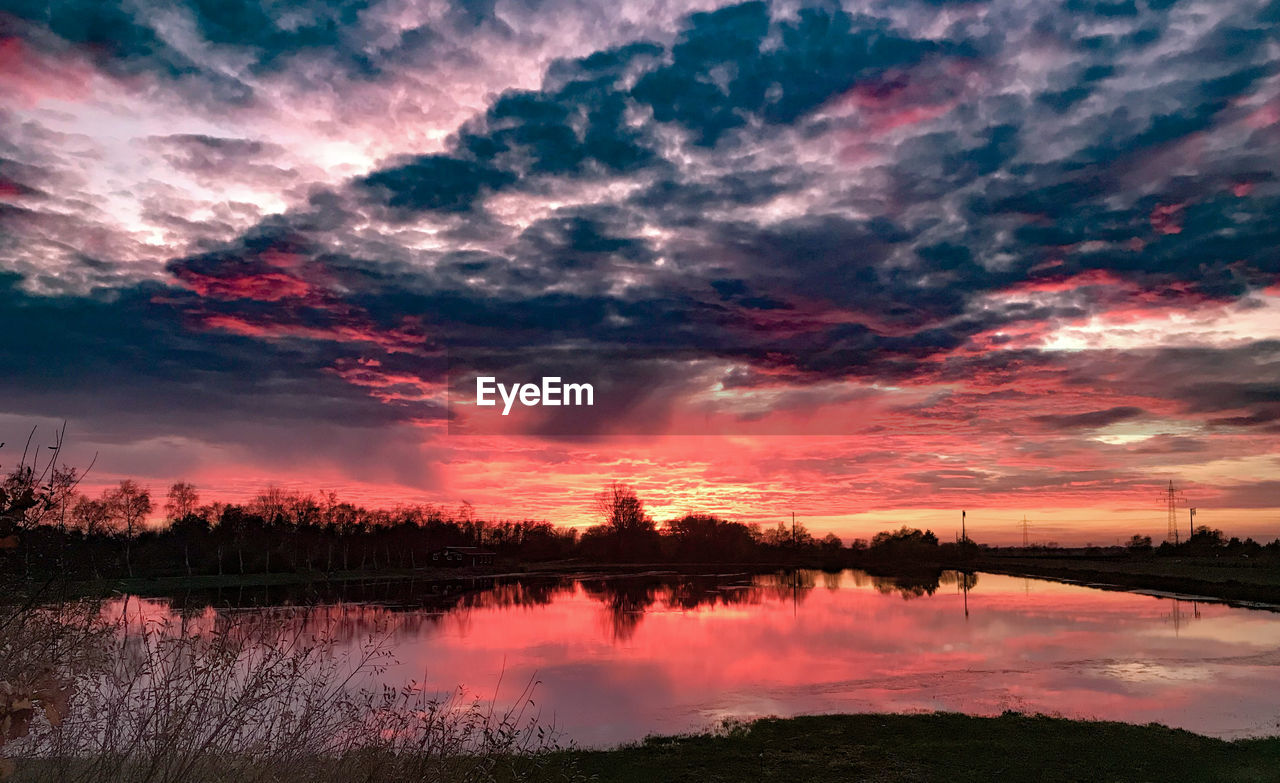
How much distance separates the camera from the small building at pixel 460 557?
125938 mm

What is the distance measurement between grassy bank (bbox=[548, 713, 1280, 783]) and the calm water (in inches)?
103

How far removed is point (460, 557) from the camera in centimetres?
12788

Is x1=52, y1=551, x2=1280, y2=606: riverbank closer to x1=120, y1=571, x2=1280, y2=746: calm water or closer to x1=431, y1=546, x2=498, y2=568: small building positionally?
x1=431, y1=546, x2=498, y2=568: small building

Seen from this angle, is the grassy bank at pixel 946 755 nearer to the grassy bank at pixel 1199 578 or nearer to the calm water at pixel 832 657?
the calm water at pixel 832 657

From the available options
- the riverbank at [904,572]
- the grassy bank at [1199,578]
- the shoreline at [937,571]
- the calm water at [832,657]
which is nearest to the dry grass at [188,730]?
the calm water at [832,657]

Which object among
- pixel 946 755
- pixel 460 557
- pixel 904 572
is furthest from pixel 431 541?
pixel 946 755

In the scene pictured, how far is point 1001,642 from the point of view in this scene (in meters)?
34.3

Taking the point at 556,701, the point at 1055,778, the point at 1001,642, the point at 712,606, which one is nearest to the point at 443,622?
the point at 712,606

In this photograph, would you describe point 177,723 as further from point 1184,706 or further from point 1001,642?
point 1001,642

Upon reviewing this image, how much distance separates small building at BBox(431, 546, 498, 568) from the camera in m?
126

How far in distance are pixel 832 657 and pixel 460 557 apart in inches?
4157

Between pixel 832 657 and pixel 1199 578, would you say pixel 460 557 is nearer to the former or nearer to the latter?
pixel 1199 578

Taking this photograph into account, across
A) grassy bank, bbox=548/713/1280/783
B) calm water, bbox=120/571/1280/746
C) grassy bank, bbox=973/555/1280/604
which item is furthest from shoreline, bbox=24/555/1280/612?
grassy bank, bbox=548/713/1280/783

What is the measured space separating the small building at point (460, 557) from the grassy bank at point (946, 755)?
4421 inches
